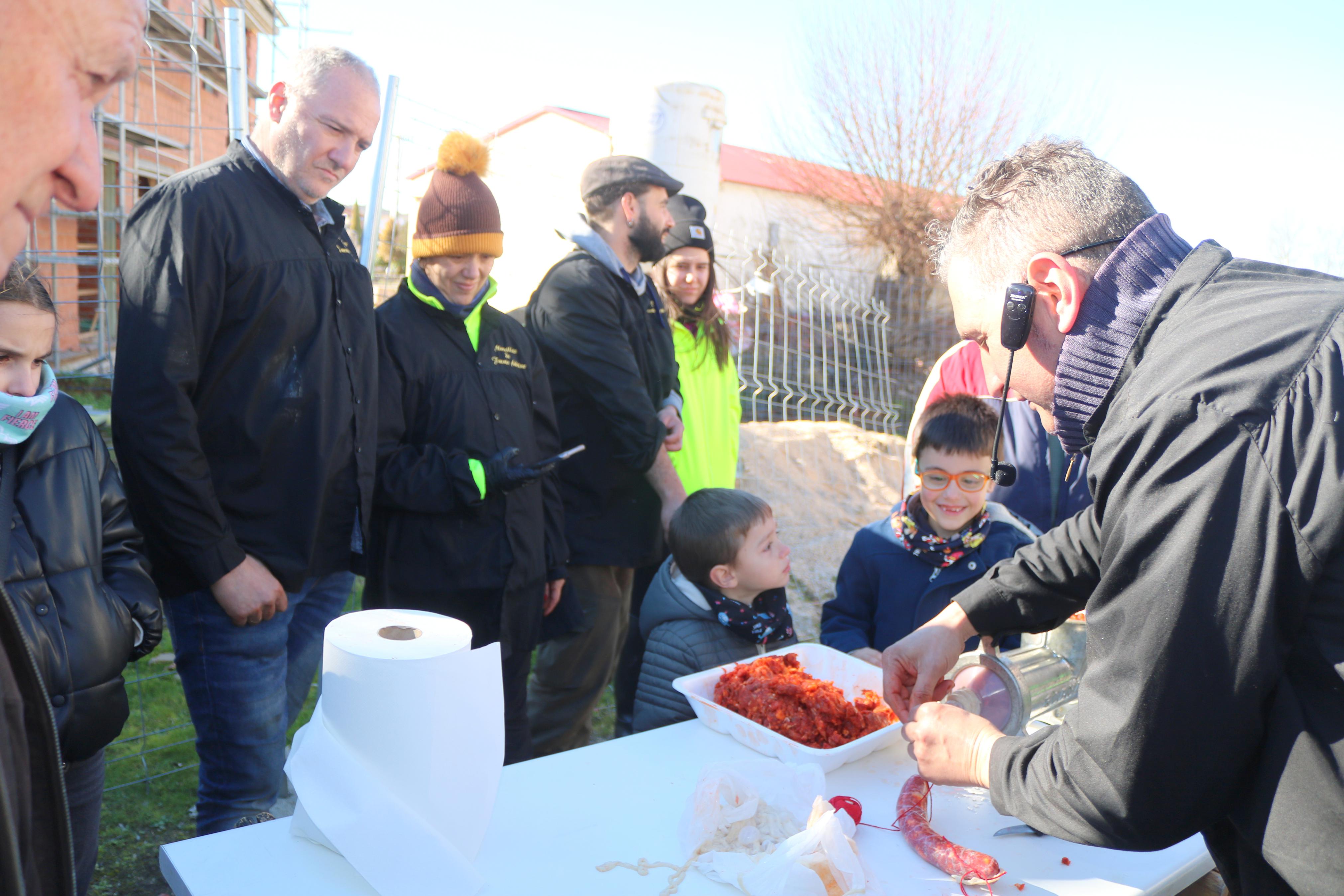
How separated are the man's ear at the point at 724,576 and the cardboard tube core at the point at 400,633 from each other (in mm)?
1416

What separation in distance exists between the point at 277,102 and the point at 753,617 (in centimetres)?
205

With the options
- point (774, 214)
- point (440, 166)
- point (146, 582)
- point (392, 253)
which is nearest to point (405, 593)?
point (146, 582)

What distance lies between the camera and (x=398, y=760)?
139 centimetres

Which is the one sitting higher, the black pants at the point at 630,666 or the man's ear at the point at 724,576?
the man's ear at the point at 724,576

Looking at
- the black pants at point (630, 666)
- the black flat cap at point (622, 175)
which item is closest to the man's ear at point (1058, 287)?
the black pants at point (630, 666)

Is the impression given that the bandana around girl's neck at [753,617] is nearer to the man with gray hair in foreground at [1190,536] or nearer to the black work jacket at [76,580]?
the man with gray hair in foreground at [1190,536]

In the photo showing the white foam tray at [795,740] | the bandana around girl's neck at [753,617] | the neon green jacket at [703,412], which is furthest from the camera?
the neon green jacket at [703,412]

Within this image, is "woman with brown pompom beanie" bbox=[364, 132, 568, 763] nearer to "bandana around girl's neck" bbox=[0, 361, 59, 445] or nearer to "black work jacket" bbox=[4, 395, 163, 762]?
"black work jacket" bbox=[4, 395, 163, 762]

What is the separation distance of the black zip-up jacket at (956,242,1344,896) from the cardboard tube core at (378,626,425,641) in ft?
3.44

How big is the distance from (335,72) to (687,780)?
2.11 meters

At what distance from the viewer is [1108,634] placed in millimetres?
1226

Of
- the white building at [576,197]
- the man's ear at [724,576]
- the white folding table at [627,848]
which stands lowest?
the white folding table at [627,848]

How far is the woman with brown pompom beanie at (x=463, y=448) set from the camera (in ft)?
9.06

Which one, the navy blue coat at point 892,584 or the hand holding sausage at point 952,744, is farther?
the navy blue coat at point 892,584
